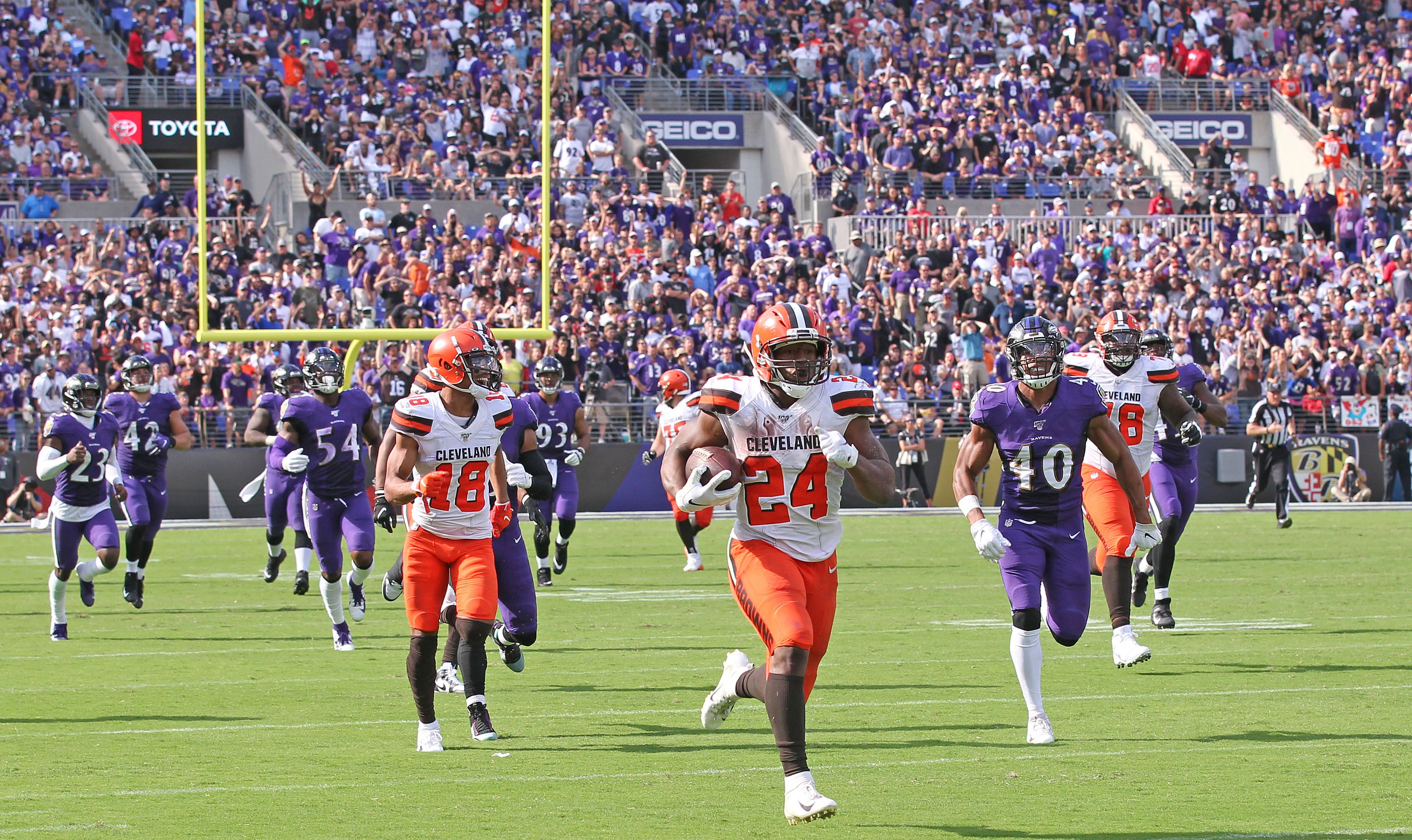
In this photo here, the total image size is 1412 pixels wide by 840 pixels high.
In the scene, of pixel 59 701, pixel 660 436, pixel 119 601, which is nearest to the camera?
pixel 59 701

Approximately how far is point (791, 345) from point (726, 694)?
1289 mm

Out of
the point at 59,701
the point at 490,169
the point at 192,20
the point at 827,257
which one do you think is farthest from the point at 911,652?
the point at 192,20

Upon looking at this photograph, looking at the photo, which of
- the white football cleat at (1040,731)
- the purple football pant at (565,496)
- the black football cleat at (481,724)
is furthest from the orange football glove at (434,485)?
the purple football pant at (565,496)

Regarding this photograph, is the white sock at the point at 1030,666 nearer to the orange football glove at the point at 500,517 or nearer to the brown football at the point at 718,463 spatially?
the brown football at the point at 718,463

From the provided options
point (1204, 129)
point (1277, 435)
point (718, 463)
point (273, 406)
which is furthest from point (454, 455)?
point (1204, 129)

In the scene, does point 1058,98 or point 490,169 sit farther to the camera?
point 1058,98

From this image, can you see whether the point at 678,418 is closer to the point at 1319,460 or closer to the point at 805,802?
the point at 805,802

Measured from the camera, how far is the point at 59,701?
8.42 meters

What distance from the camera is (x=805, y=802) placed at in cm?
526

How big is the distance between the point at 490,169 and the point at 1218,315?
1036 cm

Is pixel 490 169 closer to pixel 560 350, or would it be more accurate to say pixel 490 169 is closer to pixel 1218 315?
pixel 560 350

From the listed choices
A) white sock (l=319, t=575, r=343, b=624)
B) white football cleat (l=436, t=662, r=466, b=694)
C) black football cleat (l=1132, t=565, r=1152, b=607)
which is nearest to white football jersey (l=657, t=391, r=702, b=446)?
black football cleat (l=1132, t=565, r=1152, b=607)

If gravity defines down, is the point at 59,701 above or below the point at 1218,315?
below

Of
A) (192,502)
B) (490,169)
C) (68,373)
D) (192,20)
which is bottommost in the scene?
(192,502)
